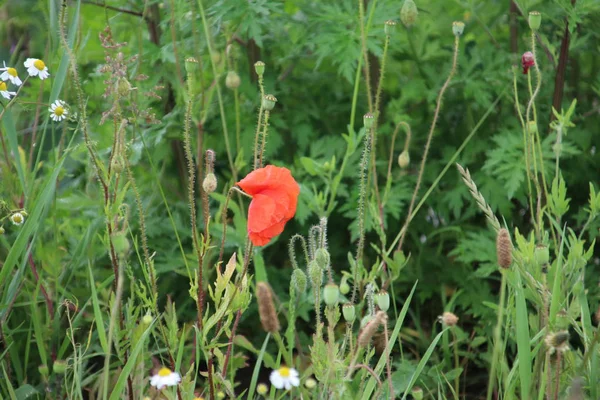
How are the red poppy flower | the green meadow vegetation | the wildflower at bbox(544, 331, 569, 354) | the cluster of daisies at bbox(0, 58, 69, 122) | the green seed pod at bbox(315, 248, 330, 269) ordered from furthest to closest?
the green meadow vegetation → the cluster of daisies at bbox(0, 58, 69, 122) → the red poppy flower → the green seed pod at bbox(315, 248, 330, 269) → the wildflower at bbox(544, 331, 569, 354)

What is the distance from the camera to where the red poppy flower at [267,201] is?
159 centimetres

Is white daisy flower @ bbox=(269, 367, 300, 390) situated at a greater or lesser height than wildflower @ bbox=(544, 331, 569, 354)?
lesser

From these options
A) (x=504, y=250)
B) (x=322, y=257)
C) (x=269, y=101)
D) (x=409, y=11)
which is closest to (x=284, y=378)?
(x=322, y=257)

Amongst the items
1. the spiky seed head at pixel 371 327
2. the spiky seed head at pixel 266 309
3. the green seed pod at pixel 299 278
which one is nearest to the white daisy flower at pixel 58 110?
the green seed pod at pixel 299 278

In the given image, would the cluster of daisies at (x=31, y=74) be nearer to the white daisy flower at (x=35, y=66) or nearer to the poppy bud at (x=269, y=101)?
the white daisy flower at (x=35, y=66)

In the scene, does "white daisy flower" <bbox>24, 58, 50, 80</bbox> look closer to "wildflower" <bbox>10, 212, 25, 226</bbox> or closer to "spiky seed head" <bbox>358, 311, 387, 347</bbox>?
"wildflower" <bbox>10, 212, 25, 226</bbox>

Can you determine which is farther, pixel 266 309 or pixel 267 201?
pixel 267 201

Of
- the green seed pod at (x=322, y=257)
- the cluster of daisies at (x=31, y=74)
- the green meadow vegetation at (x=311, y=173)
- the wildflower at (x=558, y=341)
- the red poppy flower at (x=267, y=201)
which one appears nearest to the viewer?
the wildflower at (x=558, y=341)

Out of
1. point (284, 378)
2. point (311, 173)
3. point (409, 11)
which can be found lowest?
point (311, 173)

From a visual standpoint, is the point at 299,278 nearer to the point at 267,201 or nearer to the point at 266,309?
the point at 267,201

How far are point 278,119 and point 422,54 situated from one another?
1.65ft

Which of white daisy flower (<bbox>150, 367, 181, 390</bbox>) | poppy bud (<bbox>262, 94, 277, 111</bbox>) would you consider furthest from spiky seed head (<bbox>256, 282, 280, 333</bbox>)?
poppy bud (<bbox>262, 94, 277, 111</bbox>)

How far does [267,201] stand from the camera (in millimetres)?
1599

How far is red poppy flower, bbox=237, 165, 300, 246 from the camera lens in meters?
1.59
